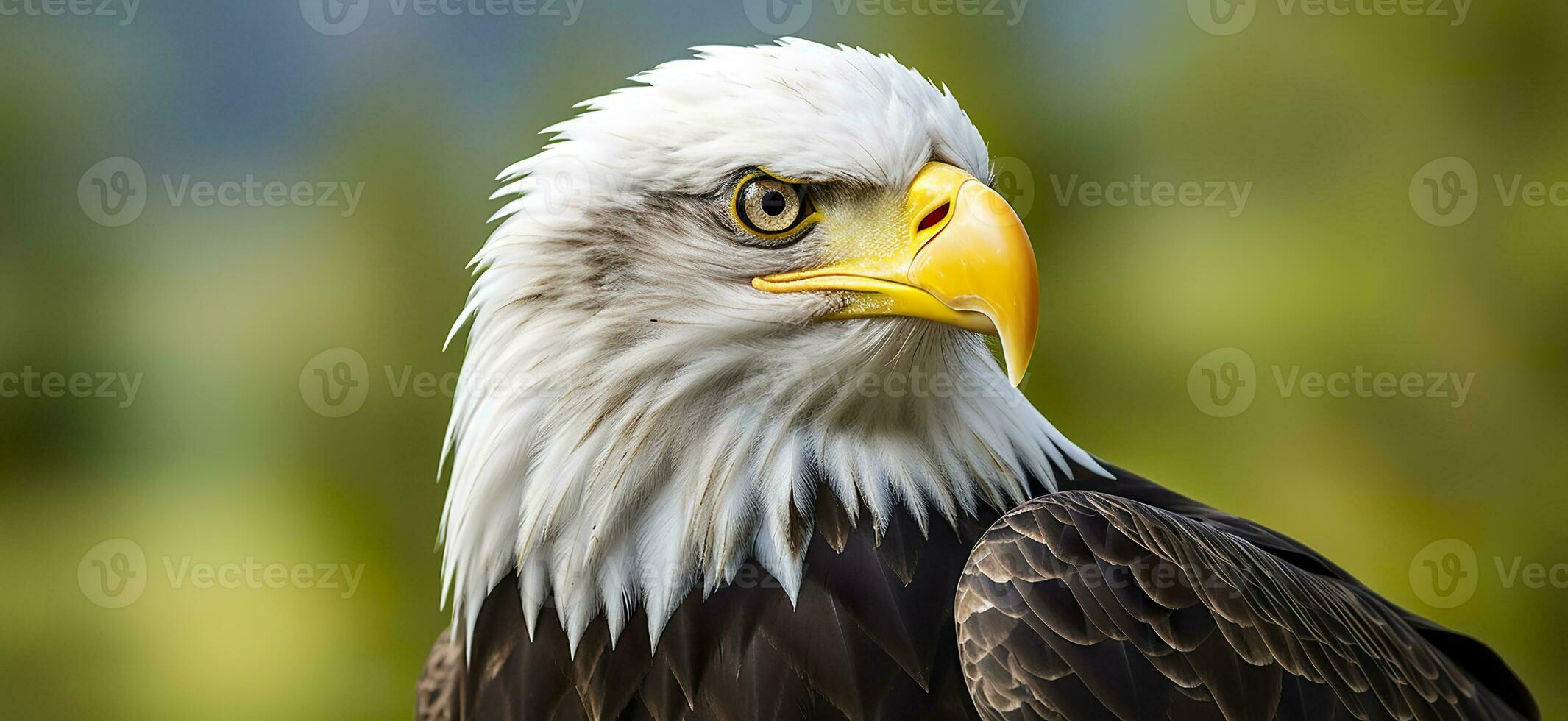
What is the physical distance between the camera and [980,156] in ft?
4.83

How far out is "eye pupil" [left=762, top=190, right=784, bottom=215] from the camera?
1343 millimetres

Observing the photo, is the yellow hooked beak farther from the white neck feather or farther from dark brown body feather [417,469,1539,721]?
dark brown body feather [417,469,1539,721]

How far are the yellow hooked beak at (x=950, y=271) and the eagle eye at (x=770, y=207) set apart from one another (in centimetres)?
6

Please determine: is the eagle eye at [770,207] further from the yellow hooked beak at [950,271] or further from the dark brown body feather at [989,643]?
the dark brown body feather at [989,643]

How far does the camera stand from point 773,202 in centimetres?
134

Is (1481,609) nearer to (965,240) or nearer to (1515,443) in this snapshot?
(1515,443)

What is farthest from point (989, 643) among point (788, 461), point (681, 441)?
point (681, 441)

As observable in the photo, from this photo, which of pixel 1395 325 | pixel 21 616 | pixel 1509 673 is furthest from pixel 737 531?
pixel 21 616

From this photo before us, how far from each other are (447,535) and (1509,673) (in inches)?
63.7

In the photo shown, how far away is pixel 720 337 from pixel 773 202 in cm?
18

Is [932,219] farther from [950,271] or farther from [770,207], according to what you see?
[770,207]

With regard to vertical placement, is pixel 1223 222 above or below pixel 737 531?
above

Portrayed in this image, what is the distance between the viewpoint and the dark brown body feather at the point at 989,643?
3.95 feet

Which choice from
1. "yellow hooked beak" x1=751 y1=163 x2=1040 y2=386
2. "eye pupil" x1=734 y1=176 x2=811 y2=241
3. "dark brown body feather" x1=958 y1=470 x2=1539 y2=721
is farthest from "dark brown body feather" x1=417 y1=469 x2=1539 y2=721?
"eye pupil" x1=734 y1=176 x2=811 y2=241
